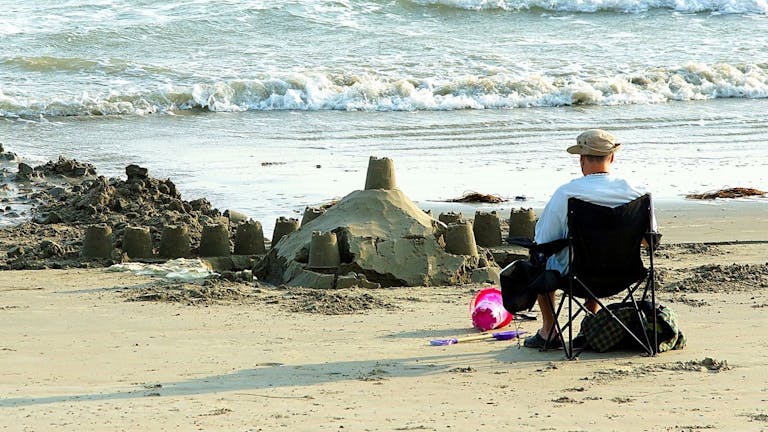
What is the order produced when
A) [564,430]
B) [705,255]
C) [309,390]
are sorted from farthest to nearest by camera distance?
[705,255] < [309,390] < [564,430]

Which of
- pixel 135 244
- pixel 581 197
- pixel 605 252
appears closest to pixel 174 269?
pixel 135 244

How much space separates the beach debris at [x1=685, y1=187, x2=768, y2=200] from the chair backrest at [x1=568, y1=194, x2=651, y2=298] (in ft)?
18.6

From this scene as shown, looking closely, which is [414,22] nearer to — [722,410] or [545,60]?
[545,60]

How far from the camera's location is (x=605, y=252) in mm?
5844

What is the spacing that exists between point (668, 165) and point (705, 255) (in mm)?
4348

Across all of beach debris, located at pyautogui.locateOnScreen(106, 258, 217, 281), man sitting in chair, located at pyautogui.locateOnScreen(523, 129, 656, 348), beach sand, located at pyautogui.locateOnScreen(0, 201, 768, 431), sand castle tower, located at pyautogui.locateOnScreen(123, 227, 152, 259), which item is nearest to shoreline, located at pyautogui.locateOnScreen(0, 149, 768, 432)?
beach sand, located at pyautogui.locateOnScreen(0, 201, 768, 431)

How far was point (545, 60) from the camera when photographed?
74.8 feet

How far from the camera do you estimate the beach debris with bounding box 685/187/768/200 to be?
11.3m

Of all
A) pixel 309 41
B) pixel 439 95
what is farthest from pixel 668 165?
pixel 309 41

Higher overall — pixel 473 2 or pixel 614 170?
pixel 473 2

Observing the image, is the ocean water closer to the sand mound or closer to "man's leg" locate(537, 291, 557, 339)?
the sand mound

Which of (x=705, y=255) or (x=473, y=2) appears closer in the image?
(x=705, y=255)

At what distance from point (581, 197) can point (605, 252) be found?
1.05 feet

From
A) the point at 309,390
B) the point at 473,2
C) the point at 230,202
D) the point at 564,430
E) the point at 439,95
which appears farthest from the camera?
the point at 473,2
